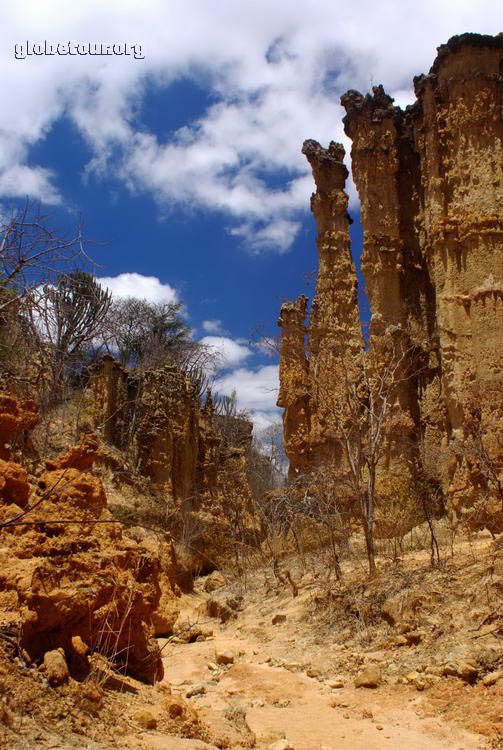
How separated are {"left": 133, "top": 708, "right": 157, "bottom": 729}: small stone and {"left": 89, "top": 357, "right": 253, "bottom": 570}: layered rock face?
37.3 feet

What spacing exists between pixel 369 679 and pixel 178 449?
1131cm

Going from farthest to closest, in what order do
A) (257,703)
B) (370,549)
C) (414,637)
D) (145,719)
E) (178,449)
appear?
1. (178,449)
2. (370,549)
3. (414,637)
4. (257,703)
5. (145,719)

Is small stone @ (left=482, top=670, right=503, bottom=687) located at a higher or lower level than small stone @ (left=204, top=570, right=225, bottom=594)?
higher

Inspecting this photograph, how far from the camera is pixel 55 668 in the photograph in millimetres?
3504

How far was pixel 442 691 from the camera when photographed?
227 inches

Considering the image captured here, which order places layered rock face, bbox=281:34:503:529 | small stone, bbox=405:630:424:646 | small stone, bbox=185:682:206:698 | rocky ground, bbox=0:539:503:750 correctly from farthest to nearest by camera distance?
layered rock face, bbox=281:34:503:529, small stone, bbox=405:630:424:646, small stone, bbox=185:682:206:698, rocky ground, bbox=0:539:503:750

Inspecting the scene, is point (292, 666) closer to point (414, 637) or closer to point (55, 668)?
point (414, 637)

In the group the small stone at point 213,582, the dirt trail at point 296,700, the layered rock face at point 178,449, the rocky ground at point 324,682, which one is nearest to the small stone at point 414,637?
the rocky ground at point 324,682

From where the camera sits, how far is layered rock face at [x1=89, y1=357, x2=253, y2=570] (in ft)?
53.5

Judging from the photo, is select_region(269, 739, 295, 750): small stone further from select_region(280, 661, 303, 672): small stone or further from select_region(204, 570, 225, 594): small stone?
select_region(204, 570, 225, 594): small stone

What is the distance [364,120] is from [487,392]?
973 centimetres

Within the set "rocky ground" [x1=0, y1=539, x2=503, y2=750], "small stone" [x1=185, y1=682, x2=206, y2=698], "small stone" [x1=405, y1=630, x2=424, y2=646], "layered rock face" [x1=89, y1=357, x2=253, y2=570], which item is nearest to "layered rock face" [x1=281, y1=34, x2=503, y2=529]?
"layered rock face" [x1=89, y1=357, x2=253, y2=570]

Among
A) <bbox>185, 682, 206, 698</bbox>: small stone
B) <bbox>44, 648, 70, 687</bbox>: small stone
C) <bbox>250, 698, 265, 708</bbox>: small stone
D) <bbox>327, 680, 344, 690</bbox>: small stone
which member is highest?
<bbox>44, 648, 70, 687</bbox>: small stone

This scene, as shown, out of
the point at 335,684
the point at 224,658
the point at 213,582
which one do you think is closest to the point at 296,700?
the point at 335,684
